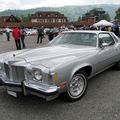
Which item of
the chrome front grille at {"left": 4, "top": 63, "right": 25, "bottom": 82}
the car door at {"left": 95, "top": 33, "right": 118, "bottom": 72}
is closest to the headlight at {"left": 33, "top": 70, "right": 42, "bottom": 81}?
the chrome front grille at {"left": 4, "top": 63, "right": 25, "bottom": 82}

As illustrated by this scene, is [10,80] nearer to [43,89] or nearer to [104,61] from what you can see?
[43,89]

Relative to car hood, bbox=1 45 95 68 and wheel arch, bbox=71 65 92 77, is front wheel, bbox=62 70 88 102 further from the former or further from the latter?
car hood, bbox=1 45 95 68

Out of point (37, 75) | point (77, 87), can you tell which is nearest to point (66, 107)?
point (77, 87)

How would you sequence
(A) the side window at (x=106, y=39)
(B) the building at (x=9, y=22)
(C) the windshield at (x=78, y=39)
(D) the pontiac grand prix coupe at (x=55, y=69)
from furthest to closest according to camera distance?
(B) the building at (x=9, y=22) < (A) the side window at (x=106, y=39) < (C) the windshield at (x=78, y=39) < (D) the pontiac grand prix coupe at (x=55, y=69)

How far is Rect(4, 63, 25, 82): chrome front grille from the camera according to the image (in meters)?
4.08

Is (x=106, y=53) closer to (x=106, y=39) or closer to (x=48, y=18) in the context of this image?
(x=106, y=39)

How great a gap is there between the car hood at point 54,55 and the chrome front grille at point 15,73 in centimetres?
14

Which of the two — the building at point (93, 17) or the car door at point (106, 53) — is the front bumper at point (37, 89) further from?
the building at point (93, 17)

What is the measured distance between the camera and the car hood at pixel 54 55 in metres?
4.13

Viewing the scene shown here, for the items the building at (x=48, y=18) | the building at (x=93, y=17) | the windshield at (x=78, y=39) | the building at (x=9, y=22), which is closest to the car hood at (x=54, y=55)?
the windshield at (x=78, y=39)

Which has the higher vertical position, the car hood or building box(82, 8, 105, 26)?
the car hood

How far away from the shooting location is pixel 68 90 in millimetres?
4262


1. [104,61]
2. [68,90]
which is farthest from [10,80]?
[104,61]

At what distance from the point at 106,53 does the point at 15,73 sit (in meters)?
2.61
